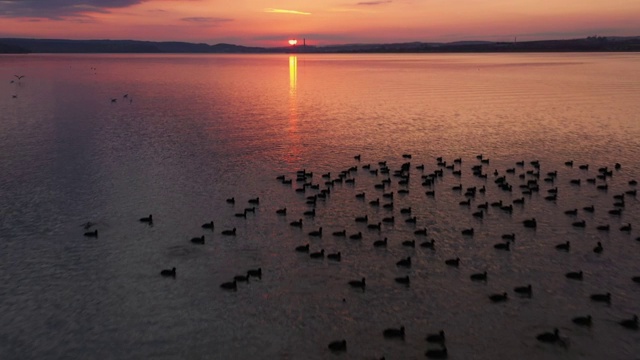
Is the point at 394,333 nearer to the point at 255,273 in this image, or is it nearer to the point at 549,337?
the point at 549,337

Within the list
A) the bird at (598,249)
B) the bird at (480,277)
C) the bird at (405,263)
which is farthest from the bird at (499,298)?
the bird at (598,249)

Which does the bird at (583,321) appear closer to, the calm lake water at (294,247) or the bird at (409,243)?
the calm lake water at (294,247)

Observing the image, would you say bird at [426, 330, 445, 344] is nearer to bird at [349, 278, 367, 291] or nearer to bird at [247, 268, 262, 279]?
bird at [349, 278, 367, 291]

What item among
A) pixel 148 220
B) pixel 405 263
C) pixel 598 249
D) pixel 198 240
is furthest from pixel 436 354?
pixel 148 220

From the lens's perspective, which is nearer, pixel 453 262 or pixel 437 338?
pixel 437 338

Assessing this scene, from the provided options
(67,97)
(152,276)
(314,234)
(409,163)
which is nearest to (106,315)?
(152,276)

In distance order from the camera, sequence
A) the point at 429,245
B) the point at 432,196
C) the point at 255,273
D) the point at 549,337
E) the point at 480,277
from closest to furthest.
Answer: the point at 549,337
the point at 480,277
the point at 255,273
the point at 429,245
the point at 432,196

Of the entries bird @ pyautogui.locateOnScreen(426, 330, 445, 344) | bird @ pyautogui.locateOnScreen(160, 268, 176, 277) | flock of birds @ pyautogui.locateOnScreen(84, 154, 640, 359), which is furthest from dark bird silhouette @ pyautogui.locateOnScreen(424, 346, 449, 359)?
bird @ pyautogui.locateOnScreen(160, 268, 176, 277)

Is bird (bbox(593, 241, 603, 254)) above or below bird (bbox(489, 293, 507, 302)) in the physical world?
above
